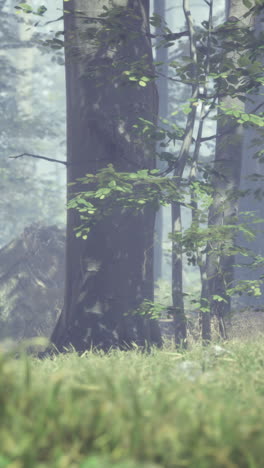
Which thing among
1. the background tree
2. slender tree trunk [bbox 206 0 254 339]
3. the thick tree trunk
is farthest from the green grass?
slender tree trunk [bbox 206 0 254 339]

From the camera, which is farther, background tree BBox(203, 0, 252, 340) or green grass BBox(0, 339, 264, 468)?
background tree BBox(203, 0, 252, 340)

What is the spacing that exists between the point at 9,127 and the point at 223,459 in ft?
83.3

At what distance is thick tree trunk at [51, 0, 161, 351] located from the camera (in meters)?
7.66

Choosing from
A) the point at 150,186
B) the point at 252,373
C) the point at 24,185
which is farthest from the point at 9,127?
the point at 252,373

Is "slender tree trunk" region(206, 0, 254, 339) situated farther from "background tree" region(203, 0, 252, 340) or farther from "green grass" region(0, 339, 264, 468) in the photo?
"green grass" region(0, 339, 264, 468)

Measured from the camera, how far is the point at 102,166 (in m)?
7.89

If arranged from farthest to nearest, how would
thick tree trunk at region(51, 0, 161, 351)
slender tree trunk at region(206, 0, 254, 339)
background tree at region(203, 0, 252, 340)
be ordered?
slender tree trunk at region(206, 0, 254, 339)
thick tree trunk at region(51, 0, 161, 351)
background tree at region(203, 0, 252, 340)

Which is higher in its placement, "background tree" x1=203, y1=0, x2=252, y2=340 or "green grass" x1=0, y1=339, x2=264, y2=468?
"background tree" x1=203, y1=0, x2=252, y2=340

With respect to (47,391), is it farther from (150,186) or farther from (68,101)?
(68,101)

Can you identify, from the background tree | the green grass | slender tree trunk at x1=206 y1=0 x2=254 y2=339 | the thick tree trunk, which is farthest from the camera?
slender tree trunk at x1=206 y1=0 x2=254 y2=339

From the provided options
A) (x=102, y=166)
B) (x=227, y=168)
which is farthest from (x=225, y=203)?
(x=102, y=166)

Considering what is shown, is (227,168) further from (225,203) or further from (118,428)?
(118,428)

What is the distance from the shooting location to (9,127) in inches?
1018

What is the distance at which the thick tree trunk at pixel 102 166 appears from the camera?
25.1 ft
